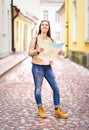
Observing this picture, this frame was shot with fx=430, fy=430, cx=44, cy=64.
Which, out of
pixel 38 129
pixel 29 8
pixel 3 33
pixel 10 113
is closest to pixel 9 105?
pixel 10 113

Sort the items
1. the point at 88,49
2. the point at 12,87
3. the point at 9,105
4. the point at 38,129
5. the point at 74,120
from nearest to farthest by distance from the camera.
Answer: the point at 38,129 → the point at 74,120 → the point at 9,105 → the point at 12,87 → the point at 88,49

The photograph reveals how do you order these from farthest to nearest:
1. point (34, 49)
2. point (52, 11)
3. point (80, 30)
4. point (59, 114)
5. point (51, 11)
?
1. point (51, 11)
2. point (52, 11)
3. point (80, 30)
4. point (59, 114)
5. point (34, 49)

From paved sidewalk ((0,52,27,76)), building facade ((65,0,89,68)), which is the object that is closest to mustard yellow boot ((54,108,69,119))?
paved sidewalk ((0,52,27,76))

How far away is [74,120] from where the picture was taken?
635 cm

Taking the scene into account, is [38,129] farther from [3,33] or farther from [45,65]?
[3,33]

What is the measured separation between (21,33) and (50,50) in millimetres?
34641

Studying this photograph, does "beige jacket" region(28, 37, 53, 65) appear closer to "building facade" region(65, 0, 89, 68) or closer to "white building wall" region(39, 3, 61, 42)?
"building facade" region(65, 0, 89, 68)

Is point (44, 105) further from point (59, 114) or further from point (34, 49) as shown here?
point (34, 49)

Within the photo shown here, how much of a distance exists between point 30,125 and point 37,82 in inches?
32.4

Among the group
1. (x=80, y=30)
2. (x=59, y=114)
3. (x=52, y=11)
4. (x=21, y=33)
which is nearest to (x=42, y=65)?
(x=59, y=114)

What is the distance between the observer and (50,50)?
6547mm

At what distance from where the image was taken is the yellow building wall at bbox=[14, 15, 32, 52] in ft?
120

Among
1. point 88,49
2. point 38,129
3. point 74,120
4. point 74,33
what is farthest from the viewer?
point 74,33

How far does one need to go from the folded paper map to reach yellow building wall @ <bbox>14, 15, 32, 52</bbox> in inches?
1119
